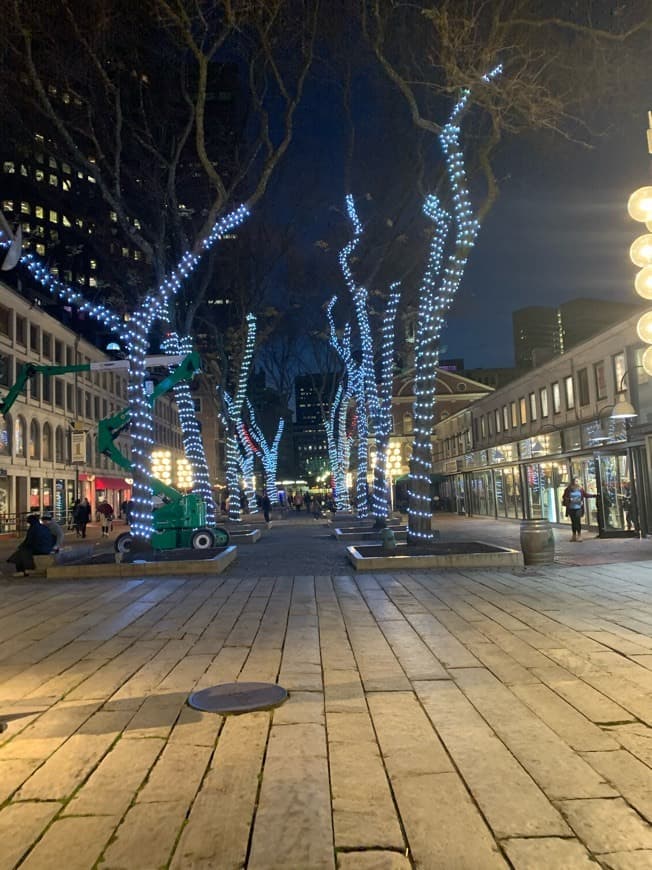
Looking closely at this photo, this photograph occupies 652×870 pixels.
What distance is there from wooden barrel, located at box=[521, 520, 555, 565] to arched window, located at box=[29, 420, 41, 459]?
124 feet

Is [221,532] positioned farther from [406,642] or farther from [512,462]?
[512,462]

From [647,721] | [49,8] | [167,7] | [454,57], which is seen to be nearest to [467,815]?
[647,721]

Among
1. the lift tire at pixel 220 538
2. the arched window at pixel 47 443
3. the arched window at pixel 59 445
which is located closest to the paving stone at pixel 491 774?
the lift tire at pixel 220 538

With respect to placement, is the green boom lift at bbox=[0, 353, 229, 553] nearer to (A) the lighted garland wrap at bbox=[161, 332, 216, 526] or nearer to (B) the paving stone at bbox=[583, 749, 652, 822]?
(A) the lighted garland wrap at bbox=[161, 332, 216, 526]

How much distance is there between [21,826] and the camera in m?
3.64

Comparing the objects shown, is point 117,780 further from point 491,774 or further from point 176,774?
point 491,774

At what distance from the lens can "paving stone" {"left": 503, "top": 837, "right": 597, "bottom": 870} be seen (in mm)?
3145

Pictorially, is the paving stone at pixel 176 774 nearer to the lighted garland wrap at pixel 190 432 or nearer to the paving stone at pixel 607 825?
the paving stone at pixel 607 825

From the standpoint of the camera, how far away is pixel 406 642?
790 cm

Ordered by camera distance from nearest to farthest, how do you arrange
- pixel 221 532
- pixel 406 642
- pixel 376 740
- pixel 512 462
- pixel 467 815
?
pixel 467 815
pixel 376 740
pixel 406 642
pixel 221 532
pixel 512 462

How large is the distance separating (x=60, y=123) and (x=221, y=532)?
10868mm

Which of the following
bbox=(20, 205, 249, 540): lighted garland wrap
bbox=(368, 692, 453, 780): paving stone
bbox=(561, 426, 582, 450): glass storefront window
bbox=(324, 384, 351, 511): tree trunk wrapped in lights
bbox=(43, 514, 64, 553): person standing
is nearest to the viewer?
bbox=(368, 692, 453, 780): paving stone

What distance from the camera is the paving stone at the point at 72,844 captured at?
3.26m

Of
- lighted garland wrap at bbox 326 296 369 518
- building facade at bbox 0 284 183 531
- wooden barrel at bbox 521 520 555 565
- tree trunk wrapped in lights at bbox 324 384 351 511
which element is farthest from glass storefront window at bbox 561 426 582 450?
building facade at bbox 0 284 183 531
